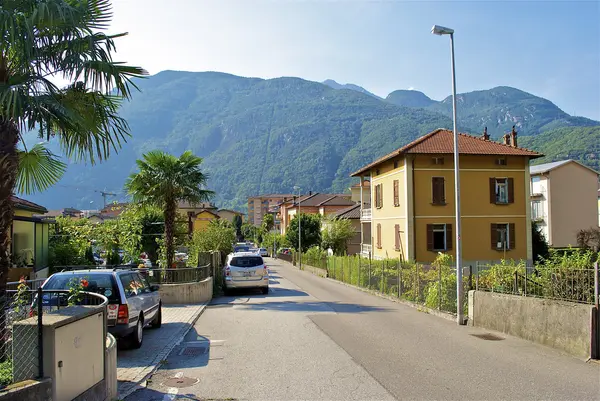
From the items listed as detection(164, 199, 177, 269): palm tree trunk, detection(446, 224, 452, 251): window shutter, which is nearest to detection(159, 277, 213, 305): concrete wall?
detection(164, 199, 177, 269): palm tree trunk

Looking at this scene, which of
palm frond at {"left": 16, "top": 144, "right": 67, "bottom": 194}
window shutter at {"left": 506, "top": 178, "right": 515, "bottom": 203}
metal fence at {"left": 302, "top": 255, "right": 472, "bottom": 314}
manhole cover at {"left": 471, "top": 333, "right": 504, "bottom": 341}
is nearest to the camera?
A: palm frond at {"left": 16, "top": 144, "right": 67, "bottom": 194}

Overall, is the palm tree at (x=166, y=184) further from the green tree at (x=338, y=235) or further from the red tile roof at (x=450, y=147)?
the green tree at (x=338, y=235)

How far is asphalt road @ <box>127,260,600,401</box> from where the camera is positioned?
698 cm

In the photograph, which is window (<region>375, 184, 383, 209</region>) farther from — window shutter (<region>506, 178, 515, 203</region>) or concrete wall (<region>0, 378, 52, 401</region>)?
concrete wall (<region>0, 378, 52, 401</region>)

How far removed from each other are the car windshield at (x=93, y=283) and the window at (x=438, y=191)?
27.6m

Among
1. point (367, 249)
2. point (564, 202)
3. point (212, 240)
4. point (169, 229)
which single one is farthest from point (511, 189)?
point (169, 229)

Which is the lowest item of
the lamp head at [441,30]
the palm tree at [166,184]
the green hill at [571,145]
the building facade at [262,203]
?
the palm tree at [166,184]

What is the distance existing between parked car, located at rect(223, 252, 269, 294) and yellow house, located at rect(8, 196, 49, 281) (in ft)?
24.5

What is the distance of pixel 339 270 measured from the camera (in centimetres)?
3397

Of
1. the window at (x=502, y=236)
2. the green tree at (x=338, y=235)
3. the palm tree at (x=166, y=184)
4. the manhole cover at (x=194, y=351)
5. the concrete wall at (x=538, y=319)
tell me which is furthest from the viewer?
the green tree at (x=338, y=235)

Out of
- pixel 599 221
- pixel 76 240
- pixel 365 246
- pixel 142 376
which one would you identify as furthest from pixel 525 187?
pixel 142 376

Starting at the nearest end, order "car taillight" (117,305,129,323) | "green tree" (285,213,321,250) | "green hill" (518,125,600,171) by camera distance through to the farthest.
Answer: "car taillight" (117,305,129,323)
"green tree" (285,213,321,250)
"green hill" (518,125,600,171)

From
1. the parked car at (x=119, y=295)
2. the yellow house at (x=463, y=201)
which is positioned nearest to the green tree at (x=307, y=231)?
the yellow house at (x=463, y=201)

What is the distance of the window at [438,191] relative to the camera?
34.7m
